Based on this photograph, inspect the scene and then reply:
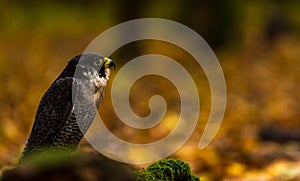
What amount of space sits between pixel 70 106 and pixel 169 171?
0.66 meters

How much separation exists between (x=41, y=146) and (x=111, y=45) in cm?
1496

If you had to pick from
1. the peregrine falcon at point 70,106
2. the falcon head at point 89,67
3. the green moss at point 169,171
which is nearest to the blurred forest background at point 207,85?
the peregrine falcon at point 70,106

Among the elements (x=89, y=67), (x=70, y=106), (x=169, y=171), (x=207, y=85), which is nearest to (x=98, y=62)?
(x=89, y=67)

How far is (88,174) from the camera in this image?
8.97ft

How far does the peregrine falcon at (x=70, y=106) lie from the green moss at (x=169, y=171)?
1.46 ft

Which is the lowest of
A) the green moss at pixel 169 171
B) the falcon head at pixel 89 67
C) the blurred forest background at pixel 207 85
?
the green moss at pixel 169 171

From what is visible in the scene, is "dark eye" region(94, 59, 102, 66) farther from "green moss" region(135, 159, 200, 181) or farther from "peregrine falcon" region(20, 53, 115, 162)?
"green moss" region(135, 159, 200, 181)

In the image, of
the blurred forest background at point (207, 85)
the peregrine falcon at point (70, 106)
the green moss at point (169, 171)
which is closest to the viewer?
the green moss at point (169, 171)

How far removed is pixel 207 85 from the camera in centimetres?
1404

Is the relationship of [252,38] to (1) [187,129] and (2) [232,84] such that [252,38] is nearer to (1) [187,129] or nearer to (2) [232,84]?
(2) [232,84]

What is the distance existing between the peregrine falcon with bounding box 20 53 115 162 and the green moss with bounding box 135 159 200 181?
446 mm

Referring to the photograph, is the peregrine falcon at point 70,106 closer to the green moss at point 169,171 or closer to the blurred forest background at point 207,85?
the green moss at point 169,171

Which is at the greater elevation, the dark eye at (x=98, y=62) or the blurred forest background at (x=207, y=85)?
the blurred forest background at (x=207, y=85)

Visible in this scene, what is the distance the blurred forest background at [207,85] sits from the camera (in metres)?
7.42
